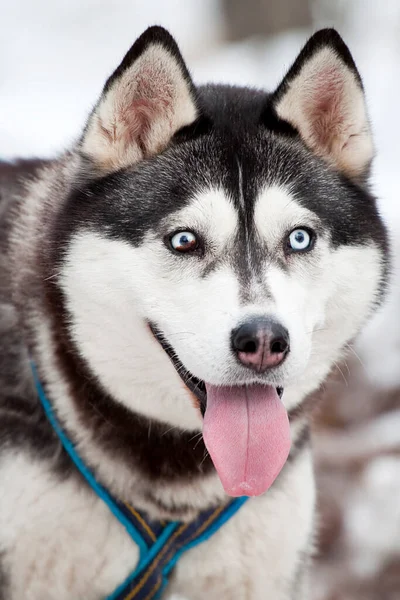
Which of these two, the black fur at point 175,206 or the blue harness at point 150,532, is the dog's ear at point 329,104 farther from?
the blue harness at point 150,532

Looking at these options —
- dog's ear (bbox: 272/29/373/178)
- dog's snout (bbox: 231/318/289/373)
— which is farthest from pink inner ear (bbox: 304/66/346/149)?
dog's snout (bbox: 231/318/289/373)

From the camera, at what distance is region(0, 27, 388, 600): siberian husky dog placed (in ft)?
6.28

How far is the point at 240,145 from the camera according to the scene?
6.81 feet

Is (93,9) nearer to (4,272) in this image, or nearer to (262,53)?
(262,53)

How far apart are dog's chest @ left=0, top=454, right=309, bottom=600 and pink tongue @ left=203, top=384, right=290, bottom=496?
1.38ft

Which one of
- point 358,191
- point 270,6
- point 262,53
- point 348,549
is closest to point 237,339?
point 358,191

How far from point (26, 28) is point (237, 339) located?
30.2 ft

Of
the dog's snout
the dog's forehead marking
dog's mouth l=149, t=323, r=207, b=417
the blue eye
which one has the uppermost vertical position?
the dog's forehead marking

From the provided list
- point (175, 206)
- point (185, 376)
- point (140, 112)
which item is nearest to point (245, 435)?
point (185, 376)

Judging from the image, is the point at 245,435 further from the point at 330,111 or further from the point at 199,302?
the point at 330,111

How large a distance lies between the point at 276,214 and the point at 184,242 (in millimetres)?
235

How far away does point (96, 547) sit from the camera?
7.24 feet

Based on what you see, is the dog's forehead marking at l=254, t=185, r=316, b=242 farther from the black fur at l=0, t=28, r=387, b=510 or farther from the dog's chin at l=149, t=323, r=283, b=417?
the dog's chin at l=149, t=323, r=283, b=417

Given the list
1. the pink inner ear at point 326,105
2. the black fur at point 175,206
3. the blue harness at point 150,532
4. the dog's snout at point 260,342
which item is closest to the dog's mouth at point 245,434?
the dog's snout at point 260,342
